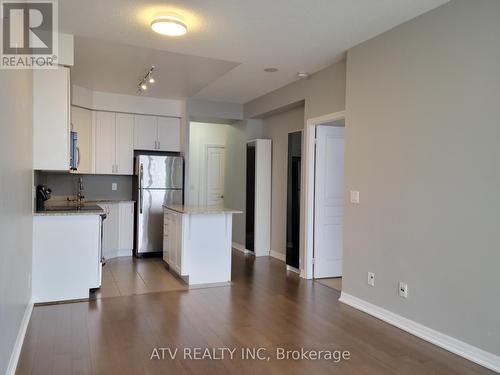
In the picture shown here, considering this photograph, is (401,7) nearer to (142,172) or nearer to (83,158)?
(142,172)

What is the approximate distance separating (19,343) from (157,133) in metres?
4.41

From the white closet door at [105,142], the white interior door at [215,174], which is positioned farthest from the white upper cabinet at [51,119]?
the white interior door at [215,174]

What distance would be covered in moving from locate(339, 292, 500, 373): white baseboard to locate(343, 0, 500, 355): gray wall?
0.15ft

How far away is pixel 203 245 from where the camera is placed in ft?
14.6

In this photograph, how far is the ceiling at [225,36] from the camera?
297 centimetres

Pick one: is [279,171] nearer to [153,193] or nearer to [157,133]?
[153,193]

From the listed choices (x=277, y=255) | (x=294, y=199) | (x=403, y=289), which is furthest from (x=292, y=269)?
(x=403, y=289)

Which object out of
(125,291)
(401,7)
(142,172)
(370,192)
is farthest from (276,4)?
(142,172)

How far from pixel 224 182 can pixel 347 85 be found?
4.21m

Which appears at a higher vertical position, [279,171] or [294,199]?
[279,171]

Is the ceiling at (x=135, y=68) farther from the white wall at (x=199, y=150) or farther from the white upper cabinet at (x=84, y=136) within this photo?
the white wall at (x=199, y=150)

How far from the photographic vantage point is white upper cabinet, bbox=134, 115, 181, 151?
21.0ft

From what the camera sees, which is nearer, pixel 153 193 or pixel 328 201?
pixel 328 201

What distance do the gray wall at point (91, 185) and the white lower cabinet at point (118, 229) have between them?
53cm
